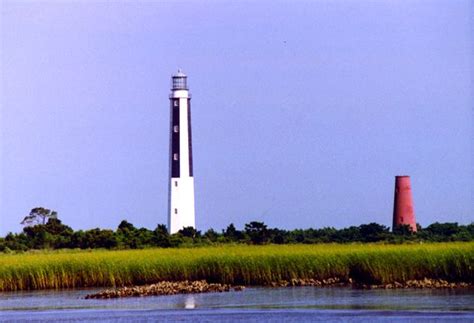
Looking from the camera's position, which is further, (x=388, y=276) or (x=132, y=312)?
(x=388, y=276)

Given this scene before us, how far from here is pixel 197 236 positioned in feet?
167

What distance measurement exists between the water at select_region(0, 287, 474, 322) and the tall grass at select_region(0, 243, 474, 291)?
3.40 ft

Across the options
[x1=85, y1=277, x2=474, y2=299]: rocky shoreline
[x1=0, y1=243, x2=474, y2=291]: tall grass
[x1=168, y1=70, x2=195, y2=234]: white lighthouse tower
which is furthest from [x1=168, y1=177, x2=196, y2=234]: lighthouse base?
[x1=85, y1=277, x2=474, y2=299]: rocky shoreline

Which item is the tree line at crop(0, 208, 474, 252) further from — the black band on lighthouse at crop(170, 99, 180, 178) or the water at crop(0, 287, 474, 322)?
the water at crop(0, 287, 474, 322)

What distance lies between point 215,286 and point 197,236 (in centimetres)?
1712

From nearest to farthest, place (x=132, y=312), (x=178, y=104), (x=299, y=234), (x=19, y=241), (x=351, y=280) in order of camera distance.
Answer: (x=132, y=312), (x=351, y=280), (x=19, y=241), (x=299, y=234), (x=178, y=104)

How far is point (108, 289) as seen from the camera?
34.8m

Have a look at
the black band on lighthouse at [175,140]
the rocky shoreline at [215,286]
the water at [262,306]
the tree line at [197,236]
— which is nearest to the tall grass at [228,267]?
the rocky shoreline at [215,286]

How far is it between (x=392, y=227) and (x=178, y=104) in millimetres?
9976

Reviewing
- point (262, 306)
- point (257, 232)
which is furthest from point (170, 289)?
point (257, 232)

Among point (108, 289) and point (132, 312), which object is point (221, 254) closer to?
point (108, 289)

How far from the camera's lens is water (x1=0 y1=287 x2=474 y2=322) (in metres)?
26.7

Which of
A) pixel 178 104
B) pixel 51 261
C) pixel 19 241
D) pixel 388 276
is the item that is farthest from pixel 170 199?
pixel 388 276

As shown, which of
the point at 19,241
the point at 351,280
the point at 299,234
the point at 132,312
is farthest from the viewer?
the point at 299,234
